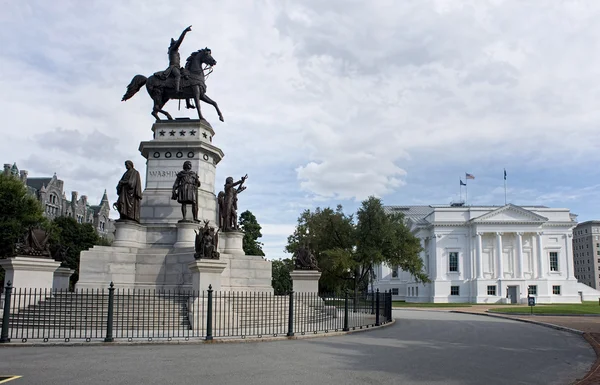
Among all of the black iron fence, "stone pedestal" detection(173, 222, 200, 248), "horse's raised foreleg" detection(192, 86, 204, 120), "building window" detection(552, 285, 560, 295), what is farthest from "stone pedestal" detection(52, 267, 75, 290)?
"building window" detection(552, 285, 560, 295)

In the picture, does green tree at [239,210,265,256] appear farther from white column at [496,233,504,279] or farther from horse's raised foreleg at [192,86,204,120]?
white column at [496,233,504,279]

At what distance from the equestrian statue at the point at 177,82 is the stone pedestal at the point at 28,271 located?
878 centimetres

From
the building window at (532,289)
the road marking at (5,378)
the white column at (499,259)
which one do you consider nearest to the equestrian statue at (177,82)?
the road marking at (5,378)

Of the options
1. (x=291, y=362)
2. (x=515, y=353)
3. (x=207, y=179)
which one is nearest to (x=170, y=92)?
(x=207, y=179)

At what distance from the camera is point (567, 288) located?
76.1 meters

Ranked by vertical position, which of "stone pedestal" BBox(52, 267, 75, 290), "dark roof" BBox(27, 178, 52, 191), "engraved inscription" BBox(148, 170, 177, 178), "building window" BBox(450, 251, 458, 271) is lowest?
"stone pedestal" BBox(52, 267, 75, 290)

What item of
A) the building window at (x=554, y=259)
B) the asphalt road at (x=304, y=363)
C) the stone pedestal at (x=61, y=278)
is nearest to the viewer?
the asphalt road at (x=304, y=363)

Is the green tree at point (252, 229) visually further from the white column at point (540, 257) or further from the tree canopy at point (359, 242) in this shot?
the white column at point (540, 257)

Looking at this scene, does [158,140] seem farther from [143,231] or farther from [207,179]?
[143,231]

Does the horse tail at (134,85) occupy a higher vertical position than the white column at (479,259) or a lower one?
higher

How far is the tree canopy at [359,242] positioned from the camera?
4625 centimetres

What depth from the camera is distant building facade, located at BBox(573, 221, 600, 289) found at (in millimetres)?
150000

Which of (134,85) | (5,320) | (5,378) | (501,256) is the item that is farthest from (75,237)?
(501,256)

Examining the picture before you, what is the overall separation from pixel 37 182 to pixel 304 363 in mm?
86714
